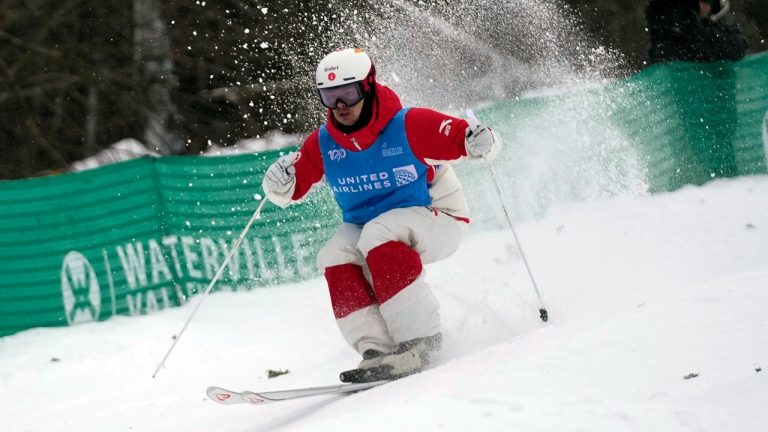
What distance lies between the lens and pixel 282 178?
5410 millimetres

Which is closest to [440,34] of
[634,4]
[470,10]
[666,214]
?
[470,10]

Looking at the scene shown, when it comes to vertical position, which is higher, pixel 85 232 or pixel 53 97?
pixel 53 97

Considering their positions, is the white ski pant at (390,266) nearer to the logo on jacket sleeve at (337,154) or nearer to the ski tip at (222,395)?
the logo on jacket sleeve at (337,154)

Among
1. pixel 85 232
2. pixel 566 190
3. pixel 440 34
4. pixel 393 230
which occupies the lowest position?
pixel 393 230

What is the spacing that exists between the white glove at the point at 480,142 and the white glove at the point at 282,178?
989 millimetres

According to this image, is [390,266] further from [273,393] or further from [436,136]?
[273,393]

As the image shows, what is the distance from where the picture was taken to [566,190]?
29.8ft

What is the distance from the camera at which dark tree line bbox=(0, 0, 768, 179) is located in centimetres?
1448

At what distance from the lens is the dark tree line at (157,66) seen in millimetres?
14477

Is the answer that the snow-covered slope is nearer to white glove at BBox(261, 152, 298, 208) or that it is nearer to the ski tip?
the ski tip

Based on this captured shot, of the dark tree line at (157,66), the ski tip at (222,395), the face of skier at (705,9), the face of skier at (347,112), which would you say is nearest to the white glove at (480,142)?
the face of skier at (347,112)

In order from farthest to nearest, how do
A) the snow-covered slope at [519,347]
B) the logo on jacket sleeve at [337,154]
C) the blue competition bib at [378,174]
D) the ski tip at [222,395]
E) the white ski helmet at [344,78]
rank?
the logo on jacket sleeve at [337,154]
the blue competition bib at [378,174]
the white ski helmet at [344,78]
the ski tip at [222,395]
the snow-covered slope at [519,347]

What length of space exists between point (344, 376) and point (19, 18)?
461 inches

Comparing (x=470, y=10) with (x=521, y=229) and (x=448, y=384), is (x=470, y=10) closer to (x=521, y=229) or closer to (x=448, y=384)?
(x=521, y=229)
